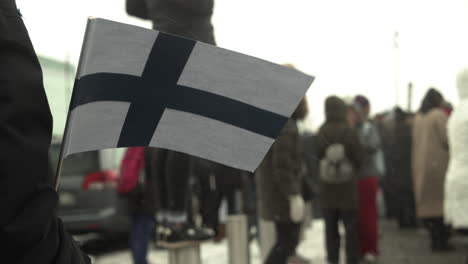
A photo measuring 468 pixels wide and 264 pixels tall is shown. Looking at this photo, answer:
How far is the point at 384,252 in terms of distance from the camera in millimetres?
6660

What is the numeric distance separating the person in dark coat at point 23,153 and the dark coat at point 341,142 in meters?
3.95

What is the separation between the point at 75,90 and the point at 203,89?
1.19 feet

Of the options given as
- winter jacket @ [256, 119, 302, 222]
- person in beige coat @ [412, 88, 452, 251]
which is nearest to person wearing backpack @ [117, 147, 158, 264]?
winter jacket @ [256, 119, 302, 222]

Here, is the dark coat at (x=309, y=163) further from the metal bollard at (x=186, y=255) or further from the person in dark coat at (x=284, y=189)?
the metal bollard at (x=186, y=255)

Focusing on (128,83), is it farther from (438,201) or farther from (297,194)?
(438,201)

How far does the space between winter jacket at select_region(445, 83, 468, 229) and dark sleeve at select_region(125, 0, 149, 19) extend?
2461mm

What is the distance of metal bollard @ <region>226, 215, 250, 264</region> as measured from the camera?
12.0 feet

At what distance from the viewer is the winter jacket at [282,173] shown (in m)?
4.36

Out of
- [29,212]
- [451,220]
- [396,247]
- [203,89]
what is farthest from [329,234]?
[29,212]

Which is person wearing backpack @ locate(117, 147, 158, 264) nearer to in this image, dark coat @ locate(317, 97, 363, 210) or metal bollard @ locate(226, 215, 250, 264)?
dark coat @ locate(317, 97, 363, 210)

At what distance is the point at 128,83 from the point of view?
1619 mm

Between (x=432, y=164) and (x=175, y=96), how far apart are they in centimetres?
558

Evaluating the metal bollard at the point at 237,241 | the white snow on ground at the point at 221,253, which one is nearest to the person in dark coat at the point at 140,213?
the white snow on ground at the point at 221,253

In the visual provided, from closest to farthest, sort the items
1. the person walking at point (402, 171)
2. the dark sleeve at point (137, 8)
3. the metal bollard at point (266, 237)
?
the dark sleeve at point (137, 8) → the metal bollard at point (266, 237) → the person walking at point (402, 171)
